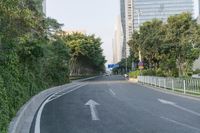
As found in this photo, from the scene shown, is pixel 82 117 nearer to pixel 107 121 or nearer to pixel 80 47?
pixel 107 121

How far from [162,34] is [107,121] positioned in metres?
33.2

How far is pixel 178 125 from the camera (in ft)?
44.1

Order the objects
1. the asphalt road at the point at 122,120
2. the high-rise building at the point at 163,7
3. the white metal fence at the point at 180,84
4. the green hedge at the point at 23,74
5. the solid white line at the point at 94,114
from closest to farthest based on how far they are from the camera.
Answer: the asphalt road at the point at 122,120, the green hedge at the point at 23,74, the solid white line at the point at 94,114, the white metal fence at the point at 180,84, the high-rise building at the point at 163,7

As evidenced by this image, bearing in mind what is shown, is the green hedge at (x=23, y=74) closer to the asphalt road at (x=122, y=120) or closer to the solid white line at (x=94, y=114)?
the asphalt road at (x=122, y=120)

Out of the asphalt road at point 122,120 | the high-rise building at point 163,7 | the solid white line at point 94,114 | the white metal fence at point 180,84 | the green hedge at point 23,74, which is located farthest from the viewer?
the high-rise building at point 163,7

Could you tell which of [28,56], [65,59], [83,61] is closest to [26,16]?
[28,56]

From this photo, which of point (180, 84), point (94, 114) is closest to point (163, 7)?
point (180, 84)

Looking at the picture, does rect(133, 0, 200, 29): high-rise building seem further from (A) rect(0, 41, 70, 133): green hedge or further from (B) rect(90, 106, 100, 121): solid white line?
(B) rect(90, 106, 100, 121): solid white line

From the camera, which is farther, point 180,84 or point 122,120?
point 180,84

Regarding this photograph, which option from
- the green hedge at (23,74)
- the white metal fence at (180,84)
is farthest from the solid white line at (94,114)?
the white metal fence at (180,84)

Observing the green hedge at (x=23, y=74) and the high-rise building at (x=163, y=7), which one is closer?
the green hedge at (x=23, y=74)

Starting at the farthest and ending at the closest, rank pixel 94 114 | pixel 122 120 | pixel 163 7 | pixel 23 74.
Answer: pixel 163 7 < pixel 23 74 < pixel 94 114 < pixel 122 120

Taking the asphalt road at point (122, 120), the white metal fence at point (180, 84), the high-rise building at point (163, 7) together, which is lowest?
the asphalt road at point (122, 120)

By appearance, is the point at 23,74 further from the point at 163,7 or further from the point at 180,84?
the point at 163,7
